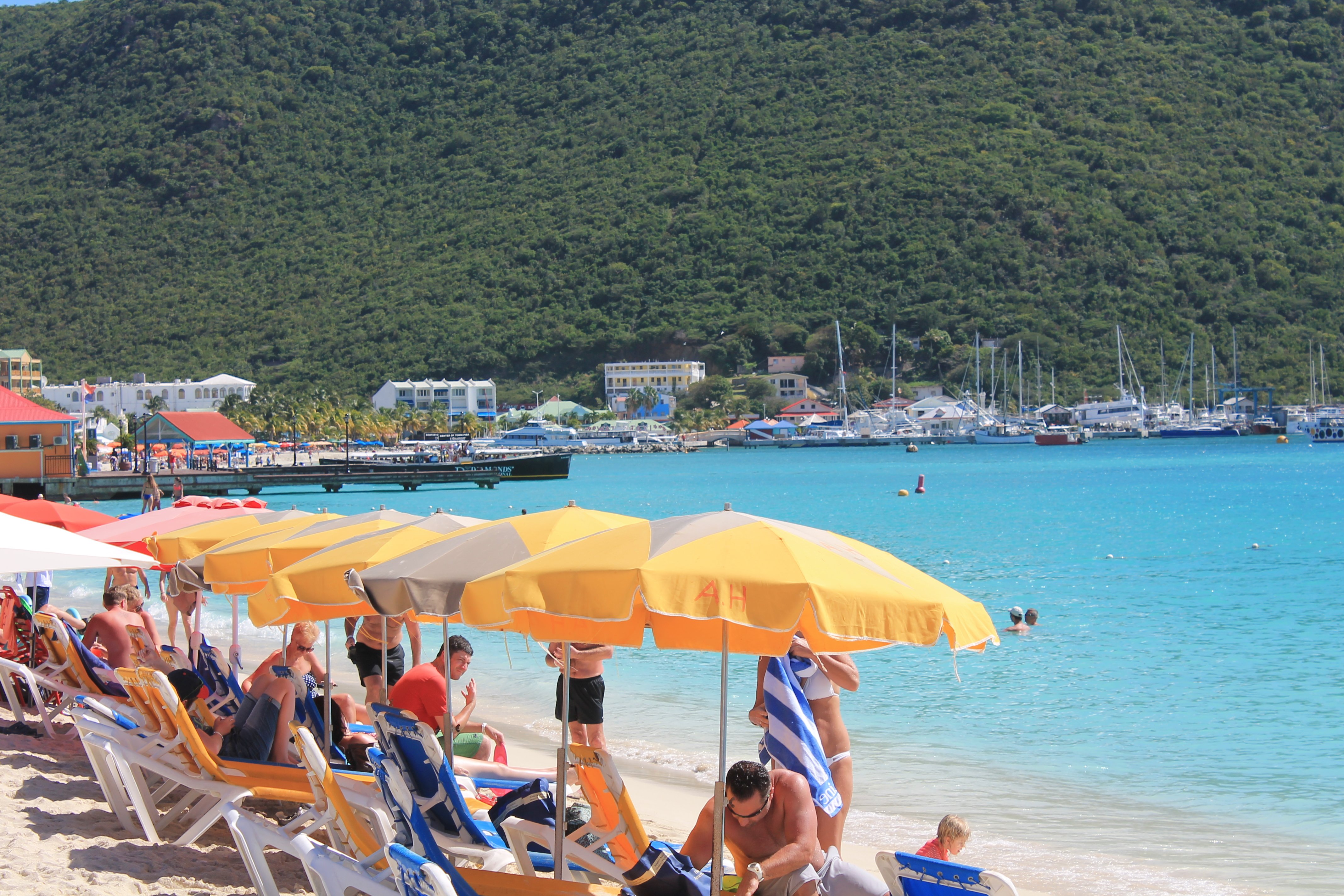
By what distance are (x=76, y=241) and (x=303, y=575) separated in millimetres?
141643

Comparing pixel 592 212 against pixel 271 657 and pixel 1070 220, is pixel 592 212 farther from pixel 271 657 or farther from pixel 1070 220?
pixel 271 657

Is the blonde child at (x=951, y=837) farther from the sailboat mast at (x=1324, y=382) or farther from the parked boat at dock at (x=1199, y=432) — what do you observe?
the sailboat mast at (x=1324, y=382)

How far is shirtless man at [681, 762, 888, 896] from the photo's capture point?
4.68m

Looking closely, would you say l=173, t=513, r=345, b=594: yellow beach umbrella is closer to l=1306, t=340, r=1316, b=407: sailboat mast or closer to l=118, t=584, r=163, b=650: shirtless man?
l=118, t=584, r=163, b=650: shirtless man

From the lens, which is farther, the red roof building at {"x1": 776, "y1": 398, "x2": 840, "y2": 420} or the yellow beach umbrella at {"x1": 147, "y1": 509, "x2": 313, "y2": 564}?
the red roof building at {"x1": 776, "y1": 398, "x2": 840, "y2": 420}

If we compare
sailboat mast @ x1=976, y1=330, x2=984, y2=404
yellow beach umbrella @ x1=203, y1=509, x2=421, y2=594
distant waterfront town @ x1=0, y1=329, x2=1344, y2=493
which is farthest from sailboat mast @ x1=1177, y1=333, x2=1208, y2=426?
yellow beach umbrella @ x1=203, y1=509, x2=421, y2=594

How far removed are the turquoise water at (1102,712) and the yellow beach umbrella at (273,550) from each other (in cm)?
345

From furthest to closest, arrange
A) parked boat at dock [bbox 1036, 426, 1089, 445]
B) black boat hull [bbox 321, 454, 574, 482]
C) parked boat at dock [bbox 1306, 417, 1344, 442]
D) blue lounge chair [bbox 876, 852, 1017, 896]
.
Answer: parked boat at dock [bbox 1036, 426, 1089, 445]
parked boat at dock [bbox 1306, 417, 1344, 442]
black boat hull [bbox 321, 454, 574, 482]
blue lounge chair [bbox 876, 852, 1017, 896]

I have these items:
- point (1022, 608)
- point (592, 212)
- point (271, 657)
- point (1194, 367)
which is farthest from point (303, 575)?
point (592, 212)

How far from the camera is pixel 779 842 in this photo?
480cm

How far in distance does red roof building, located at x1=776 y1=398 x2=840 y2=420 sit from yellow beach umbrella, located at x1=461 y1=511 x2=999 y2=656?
430 feet

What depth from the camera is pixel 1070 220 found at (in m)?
128

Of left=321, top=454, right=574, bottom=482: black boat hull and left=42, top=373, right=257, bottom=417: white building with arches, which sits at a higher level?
left=42, top=373, right=257, bottom=417: white building with arches

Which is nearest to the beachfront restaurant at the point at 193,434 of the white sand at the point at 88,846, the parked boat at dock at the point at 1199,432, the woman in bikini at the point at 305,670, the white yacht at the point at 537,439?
the white sand at the point at 88,846
